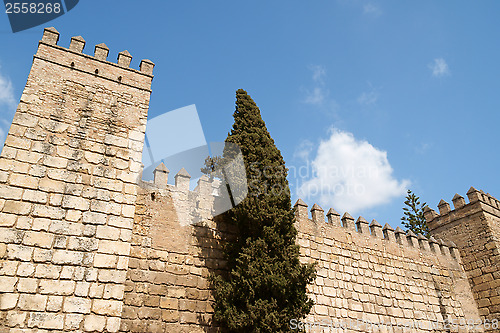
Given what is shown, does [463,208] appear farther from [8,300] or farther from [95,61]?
[8,300]

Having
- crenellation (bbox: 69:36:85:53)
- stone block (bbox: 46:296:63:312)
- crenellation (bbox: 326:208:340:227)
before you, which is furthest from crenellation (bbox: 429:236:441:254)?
crenellation (bbox: 69:36:85:53)

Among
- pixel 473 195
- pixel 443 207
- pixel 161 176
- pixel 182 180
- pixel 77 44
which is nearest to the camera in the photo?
pixel 77 44

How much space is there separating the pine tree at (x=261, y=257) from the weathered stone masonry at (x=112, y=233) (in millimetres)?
703

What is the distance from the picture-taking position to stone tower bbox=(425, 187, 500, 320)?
11.7 metres

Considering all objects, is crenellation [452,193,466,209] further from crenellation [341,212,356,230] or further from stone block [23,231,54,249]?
stone block [23,231,54,249]

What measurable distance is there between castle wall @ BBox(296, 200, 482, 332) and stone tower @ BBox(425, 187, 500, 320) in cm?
39

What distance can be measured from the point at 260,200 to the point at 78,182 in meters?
3.38

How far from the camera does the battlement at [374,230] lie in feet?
33.3

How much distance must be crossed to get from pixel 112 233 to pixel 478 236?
11.9 metres

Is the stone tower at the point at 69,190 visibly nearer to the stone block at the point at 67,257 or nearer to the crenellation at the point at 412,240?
the stone block at the point at 67,257

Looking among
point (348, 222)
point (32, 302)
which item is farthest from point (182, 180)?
point (348, 222)

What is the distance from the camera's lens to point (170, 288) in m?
7.01

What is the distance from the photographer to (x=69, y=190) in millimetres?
5727

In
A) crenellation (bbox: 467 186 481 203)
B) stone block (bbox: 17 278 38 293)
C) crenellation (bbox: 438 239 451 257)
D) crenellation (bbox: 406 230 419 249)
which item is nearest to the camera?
stone block (bbox: 17 278 38 293)
